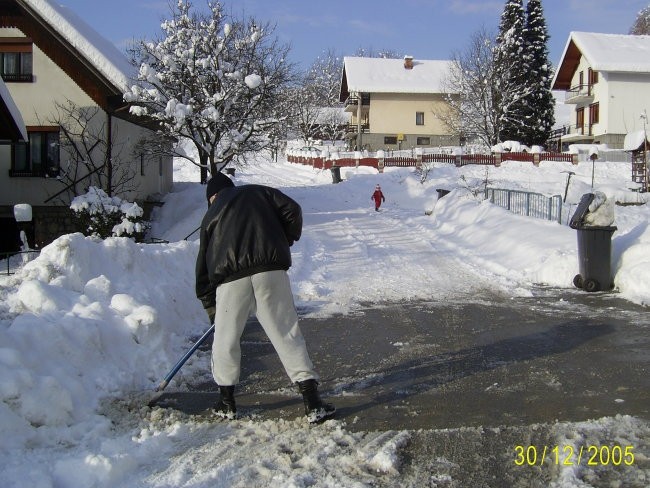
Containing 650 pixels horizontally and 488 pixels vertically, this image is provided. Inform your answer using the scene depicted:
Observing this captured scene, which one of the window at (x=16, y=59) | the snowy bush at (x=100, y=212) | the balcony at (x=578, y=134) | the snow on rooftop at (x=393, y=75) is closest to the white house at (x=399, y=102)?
the snow on rooftop at (x=393, y=75)

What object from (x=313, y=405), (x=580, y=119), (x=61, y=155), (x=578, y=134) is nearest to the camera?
(x=313, y=405)

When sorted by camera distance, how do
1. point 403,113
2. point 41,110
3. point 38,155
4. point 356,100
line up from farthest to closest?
point 356,100 < point 403,113 < point 38,155 < point 41,110

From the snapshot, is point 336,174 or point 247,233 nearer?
point 247,233

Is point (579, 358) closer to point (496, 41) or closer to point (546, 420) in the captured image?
point (546, 420)

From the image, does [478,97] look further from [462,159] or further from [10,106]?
[10,106]

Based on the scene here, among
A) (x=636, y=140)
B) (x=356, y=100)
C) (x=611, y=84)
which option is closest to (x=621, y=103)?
(x=611, y=84)

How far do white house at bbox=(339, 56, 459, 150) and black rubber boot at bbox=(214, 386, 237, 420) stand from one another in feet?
189

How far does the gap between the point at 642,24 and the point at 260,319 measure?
9747 centimetres

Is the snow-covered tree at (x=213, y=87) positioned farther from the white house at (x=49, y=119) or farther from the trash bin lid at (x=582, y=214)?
the trash bin lid at (x=582, y=214)

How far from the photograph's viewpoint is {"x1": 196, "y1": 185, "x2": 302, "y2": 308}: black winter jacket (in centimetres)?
442

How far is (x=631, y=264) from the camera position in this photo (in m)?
9.44

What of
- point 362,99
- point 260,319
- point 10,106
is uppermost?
point 362,99

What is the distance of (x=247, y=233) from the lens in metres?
4.44

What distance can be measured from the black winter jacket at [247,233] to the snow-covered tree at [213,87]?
15.1 meters
